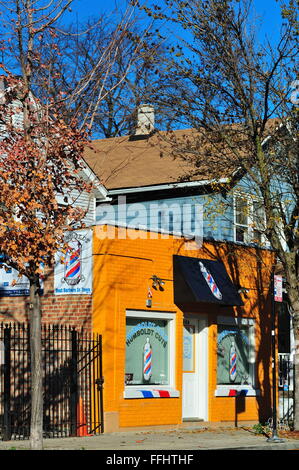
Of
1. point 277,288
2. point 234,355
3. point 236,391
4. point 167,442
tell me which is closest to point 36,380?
point 167,442

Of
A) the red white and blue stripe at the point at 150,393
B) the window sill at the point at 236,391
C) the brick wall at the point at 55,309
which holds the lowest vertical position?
the window sill at the point at 236,391

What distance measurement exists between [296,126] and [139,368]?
6.85m

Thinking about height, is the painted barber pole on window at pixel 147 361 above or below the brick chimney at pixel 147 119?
below

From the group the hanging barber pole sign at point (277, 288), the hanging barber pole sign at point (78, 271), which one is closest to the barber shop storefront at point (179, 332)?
the hanging barber pole sign at point (78, 271)

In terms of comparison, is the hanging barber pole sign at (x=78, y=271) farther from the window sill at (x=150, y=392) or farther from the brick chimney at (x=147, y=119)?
the brick chimney at (x=147, y=119)

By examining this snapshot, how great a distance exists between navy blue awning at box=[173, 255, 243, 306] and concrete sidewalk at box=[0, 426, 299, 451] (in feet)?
10.2

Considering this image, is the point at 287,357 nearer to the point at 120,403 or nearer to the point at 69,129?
the point at 120,403

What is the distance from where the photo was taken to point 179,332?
69.2ft

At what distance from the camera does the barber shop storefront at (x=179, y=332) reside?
63.7 ft

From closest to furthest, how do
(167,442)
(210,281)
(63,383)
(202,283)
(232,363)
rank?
1. (167,442)
2. (63,383)
3. (202,283)
4. (210,281)
5. (232,363)

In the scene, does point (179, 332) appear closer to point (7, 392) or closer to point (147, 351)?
point (147, 351)

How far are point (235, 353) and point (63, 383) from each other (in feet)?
19.5

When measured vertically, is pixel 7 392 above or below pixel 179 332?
below
